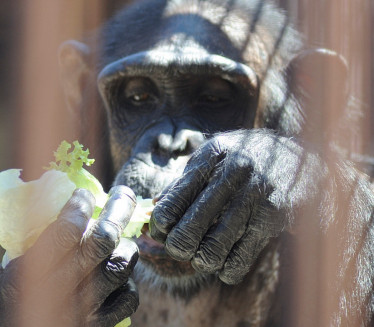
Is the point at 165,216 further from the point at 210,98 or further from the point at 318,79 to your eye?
the point at 318,79

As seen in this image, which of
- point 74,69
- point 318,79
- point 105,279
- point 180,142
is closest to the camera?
point 105,279

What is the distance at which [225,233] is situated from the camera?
1929mm

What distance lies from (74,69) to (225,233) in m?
1.82

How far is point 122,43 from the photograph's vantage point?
3.25m

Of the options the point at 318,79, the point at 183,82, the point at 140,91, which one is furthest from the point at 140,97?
the point at 318,79

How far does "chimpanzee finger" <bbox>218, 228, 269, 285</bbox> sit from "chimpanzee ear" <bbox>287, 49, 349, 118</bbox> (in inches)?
52.2

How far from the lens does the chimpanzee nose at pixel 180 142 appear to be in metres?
2.51

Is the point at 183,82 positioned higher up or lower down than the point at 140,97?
higher up

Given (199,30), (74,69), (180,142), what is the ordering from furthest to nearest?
(74,69), (199,30), (180,142)

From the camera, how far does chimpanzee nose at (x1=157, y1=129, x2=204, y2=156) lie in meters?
2.51

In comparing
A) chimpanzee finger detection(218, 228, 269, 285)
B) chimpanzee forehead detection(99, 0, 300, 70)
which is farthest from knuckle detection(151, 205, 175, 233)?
chimpanzee forehead detection(99, 0, 300, 70)

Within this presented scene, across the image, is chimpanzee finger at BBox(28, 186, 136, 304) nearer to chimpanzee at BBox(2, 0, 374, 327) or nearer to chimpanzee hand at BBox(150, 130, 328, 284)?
chimpanzee at BBox(2, 0, 374, 327)

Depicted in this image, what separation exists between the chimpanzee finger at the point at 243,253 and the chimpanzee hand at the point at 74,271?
30cm

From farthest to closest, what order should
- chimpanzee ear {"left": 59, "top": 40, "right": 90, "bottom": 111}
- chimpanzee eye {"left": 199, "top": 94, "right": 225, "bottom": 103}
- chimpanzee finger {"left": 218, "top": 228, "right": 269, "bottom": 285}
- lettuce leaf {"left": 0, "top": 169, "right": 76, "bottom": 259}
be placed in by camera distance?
1. chimpanzee ear {"left": 59, "top": 40, "right": 90, "bottom": 111}
2. chimpanzee eye {"left": 199, "top": 94, "right": 225, "bottom": 103}
3. chimpanzee finger {"left": 218, "top": 228, "right": 269, "bottom": 285}
4. lettuce leaf {"left": 0, "top": 169, "right": 76, "bottom": 259}
